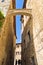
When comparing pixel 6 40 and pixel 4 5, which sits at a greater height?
pixel 4 5

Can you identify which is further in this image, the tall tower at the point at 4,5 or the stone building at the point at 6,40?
the tall tower at the point at 4,5

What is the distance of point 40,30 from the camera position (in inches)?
474

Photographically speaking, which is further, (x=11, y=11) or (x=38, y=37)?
(x=11, y=11)

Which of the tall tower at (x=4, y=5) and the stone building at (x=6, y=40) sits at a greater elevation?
the tall tower at (x=4, y=5)

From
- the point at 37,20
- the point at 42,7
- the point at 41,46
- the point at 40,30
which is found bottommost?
the point at 41,46

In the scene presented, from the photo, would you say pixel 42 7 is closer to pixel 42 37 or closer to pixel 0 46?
pixel 42 37

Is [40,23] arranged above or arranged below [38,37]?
above

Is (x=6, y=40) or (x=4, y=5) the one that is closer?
(x=4, y=5)

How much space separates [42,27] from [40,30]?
0.86 feet

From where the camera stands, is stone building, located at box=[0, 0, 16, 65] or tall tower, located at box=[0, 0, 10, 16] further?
tall tower, located at box=[0, 0, 10, 16]

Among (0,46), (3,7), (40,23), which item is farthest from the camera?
(3,7)

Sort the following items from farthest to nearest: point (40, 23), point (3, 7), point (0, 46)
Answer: point (3, 7), point (40, 23), point (0, 46)

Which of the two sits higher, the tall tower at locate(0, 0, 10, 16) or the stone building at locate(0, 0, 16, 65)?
the tall tower at locate(0, 0, 10, 16)

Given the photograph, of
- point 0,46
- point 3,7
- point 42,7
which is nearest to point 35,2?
point 42,7
